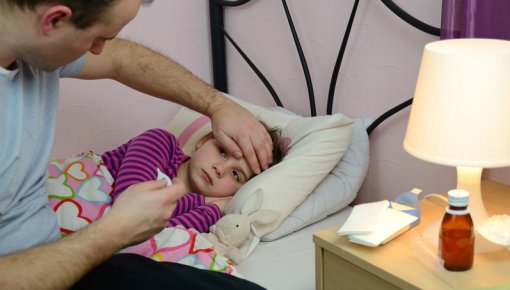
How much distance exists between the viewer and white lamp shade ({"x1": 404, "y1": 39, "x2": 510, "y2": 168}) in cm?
117

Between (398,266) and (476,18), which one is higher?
(476,18)

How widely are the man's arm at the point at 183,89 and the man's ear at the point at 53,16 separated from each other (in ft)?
1.78

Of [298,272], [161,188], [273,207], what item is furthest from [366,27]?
[161,188]

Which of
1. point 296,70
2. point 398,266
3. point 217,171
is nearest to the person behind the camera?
point 398,266

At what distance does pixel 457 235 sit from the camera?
3.91ft

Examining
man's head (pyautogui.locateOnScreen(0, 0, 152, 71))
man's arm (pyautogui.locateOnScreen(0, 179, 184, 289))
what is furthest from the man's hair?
man's arm (pyautogui.locateOnScreen(0, 179, 184, 289))

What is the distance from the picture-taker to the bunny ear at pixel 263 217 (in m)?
1.76

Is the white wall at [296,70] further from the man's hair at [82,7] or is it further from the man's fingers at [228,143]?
the man's hair at [82,7]

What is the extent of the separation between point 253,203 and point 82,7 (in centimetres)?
78

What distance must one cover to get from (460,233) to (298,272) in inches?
21.2

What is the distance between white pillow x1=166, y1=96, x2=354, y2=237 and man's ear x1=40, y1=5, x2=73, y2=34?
78 cm

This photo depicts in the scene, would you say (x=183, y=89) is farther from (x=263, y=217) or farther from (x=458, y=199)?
(x=458, y=199)

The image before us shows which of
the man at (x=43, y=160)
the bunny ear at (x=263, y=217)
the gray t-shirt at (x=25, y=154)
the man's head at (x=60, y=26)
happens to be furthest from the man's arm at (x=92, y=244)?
the bunny ear at (x=263, y=217)

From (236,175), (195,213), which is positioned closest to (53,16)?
(195,213)
